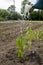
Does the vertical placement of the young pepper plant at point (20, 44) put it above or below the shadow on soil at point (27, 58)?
above

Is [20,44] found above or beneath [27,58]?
above

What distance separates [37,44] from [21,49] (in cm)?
105

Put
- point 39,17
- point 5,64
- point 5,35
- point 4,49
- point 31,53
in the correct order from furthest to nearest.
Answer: point 39,17, point 5,35, point 4,49, point 31,53, point 5,64

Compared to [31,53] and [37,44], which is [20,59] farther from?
[37,44]

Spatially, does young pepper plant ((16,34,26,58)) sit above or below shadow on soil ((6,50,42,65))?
above

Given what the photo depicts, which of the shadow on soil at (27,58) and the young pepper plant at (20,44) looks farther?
the shadow on soil at (27,58)

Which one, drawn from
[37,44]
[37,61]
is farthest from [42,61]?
[37,44]

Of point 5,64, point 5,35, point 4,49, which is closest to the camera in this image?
point 5,64

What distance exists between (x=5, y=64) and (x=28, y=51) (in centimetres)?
71

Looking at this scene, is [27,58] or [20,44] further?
[27,58]

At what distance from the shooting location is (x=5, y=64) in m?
4.95

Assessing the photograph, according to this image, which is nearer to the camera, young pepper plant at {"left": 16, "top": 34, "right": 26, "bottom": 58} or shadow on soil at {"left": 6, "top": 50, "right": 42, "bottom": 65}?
young pepper plant at {"left": 16, "top": 34, "right": 26, "bottom": 58}

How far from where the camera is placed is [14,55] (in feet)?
17.5

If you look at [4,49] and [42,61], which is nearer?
[42,61]
